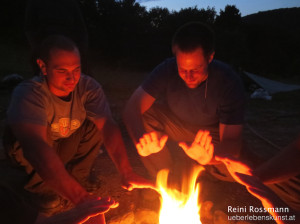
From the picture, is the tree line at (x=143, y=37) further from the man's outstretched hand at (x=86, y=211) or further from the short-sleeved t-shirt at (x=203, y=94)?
the man's outstretched hand at (x=86, y=211)

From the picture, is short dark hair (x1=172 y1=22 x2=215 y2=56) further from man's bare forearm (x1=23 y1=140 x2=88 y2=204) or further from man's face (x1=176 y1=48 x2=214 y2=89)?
man's bare forearm (x1=23 y1=140 x2=88 y2=204)

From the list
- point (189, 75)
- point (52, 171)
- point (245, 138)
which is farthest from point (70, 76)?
point (245, 138)

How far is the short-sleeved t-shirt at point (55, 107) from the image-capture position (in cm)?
190

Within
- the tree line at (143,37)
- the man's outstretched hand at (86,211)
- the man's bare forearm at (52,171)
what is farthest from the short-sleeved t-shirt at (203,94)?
the tree line at (143,37)

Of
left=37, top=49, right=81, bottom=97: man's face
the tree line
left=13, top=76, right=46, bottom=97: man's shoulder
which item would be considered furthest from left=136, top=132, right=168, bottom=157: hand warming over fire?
the tree line

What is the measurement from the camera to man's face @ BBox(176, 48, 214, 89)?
7.32 feet

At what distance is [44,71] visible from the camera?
205 cm

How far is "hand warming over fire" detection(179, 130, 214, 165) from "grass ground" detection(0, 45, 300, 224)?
57 cm

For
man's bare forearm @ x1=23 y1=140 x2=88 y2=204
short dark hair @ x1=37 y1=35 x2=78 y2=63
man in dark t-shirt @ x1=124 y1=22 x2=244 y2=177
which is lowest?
man's bare forearm @ x1=23 y1=140 x2=88 y2=204

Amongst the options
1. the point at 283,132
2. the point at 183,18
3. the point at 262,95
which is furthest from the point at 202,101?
the point at 183,18

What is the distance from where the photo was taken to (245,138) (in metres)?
3.92

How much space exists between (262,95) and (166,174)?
494 cm

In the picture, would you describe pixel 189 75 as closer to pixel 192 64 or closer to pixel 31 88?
pixel 192 64

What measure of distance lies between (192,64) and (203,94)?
1.28ft
